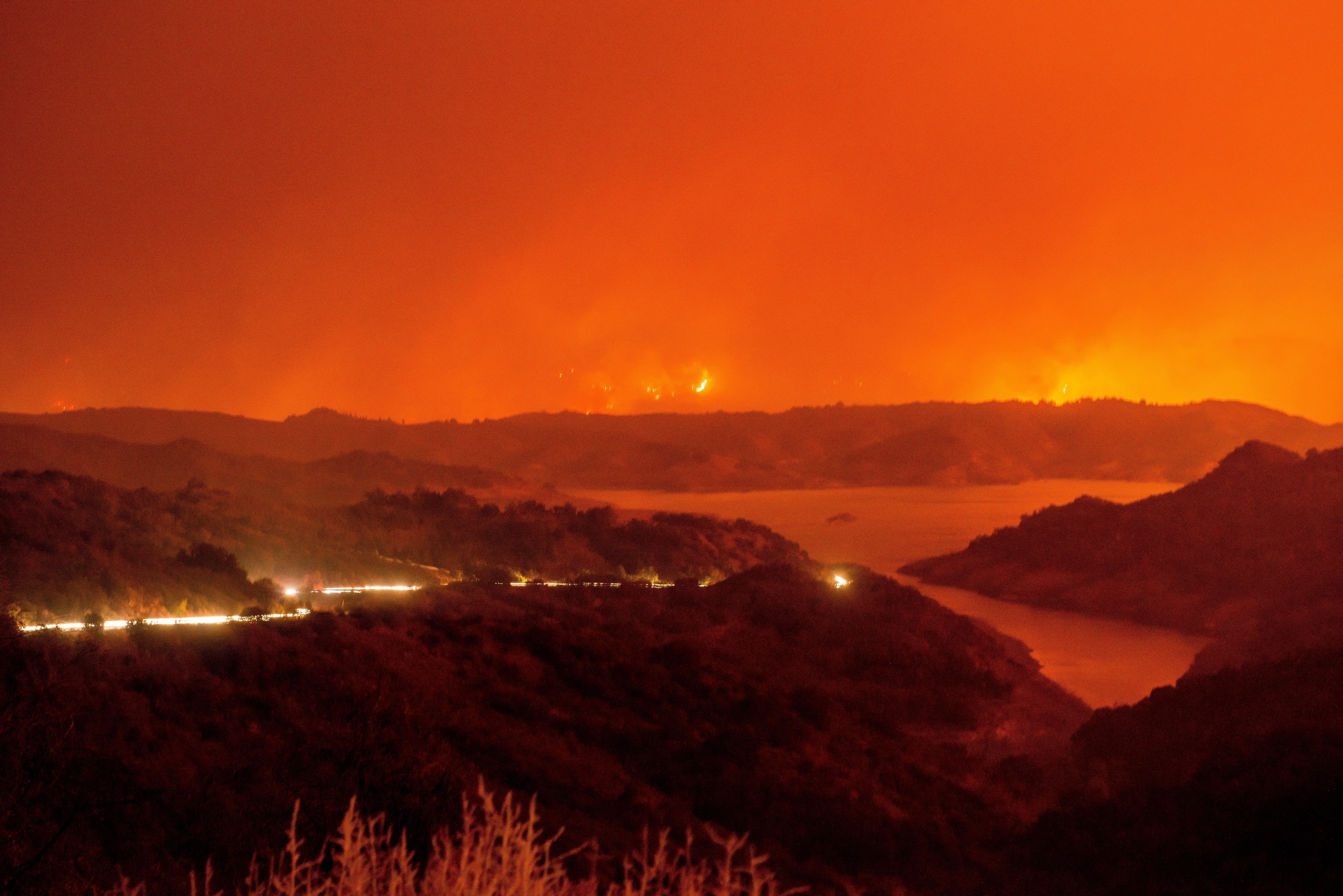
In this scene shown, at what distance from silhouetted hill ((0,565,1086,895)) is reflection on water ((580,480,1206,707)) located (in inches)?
237

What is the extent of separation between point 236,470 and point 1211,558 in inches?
2538

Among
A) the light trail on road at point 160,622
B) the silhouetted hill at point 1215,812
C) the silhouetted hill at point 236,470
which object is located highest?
the silhouetted hill at point 236,470

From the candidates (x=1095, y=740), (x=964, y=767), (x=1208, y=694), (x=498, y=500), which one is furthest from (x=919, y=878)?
(x=498, y=500)

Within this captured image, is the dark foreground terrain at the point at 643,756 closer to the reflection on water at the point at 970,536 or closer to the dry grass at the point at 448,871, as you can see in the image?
the dry grass at the point at 448,871

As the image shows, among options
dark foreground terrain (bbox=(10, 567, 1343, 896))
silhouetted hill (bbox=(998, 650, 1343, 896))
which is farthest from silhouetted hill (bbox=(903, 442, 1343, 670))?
dark foreground terrain (bbox=(10, 567, 1343, 896))

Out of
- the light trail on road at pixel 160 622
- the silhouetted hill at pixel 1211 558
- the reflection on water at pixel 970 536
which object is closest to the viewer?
the light trail on road at pixel 160 622

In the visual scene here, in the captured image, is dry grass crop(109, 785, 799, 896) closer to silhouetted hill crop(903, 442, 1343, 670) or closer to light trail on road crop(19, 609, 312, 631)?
light trail on road crop(19, 609, 312, 631)

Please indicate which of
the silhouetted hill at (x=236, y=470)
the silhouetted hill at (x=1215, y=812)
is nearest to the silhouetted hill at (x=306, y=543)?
the silhouetted hill at (x=236, y=470)

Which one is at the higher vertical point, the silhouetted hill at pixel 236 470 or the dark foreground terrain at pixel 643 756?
the silhouetted hill at pixel 236 470

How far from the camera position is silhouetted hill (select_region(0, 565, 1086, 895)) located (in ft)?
26.8

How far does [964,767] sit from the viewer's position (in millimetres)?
18062

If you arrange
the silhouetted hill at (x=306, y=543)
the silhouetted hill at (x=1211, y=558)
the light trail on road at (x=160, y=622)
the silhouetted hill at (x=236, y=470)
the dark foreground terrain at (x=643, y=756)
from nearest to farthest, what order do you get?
the dark foreground terrain at (x=643, y=756), the light trail on road at (x=160, y=622), the silhouetted hill at (x=306, y=543), the silhouetted hill at (x=1211, y=558), the silhouetted hill at (x=236, y=470)

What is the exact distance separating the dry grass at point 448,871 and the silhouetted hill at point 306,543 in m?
16.0

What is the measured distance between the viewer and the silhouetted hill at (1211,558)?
32.3 m
